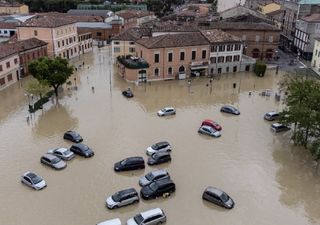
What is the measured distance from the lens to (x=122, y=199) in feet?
82.9

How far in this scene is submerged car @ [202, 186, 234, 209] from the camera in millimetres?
25406

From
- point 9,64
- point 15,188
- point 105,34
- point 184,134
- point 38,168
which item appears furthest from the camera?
point 105,34

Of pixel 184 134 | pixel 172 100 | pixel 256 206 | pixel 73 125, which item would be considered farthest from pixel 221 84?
pixel 256 206

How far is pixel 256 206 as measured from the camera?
25.7 m

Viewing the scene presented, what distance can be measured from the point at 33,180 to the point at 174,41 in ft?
112

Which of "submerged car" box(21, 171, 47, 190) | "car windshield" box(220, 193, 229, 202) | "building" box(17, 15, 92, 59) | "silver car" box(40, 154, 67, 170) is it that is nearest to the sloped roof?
"building" box(17, 15, 92, 59)

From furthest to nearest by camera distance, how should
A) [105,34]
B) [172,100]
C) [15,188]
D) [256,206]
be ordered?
[105,34], [172,100], [15,188], [256,206]

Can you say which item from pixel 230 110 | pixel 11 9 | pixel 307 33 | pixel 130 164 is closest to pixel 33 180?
pixel 130 164

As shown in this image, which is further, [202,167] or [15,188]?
[202,167]

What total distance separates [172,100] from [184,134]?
1087 cm

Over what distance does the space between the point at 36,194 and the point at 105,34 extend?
66550 mm

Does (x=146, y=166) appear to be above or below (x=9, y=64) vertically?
below

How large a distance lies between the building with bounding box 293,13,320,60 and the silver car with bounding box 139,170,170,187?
5326cm

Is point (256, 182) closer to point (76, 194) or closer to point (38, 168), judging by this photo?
point (76, 194)
